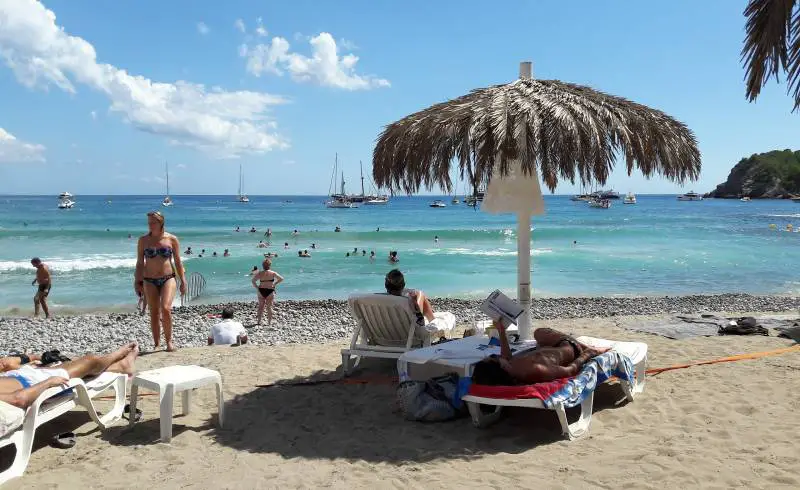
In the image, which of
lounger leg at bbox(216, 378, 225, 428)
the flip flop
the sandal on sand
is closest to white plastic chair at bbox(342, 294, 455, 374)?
lounger leg at bbox(216, 378, 225, 428)

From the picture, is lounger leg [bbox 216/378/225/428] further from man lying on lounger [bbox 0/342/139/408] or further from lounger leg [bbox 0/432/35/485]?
lounger leg [bbox 0/432/35/485]

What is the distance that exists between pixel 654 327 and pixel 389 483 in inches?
226

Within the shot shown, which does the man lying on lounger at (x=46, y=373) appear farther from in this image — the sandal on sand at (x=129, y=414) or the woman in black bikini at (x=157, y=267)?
the woman in black bikini at (x=157, y=267)

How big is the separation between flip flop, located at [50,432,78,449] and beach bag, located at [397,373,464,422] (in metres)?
2.28

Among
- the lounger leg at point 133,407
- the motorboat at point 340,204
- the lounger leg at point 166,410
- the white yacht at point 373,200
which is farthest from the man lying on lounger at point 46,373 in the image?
the white yacht at point 373,200

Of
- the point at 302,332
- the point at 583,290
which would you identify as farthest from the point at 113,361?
the point at 583,290

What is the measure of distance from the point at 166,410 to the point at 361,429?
136 cm

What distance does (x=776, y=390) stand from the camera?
4.93 m

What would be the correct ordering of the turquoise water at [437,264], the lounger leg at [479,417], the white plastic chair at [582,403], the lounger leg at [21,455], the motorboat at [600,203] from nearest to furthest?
1. the lounger leg at [21,455]
2. the white plastic chair at [582,403]
3. the lounger leg at [479,417]
4. the turquoise water at [437,264]
5. the motorboat at [600,203]

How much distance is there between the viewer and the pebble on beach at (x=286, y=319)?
33.7 feet

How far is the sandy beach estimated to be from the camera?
3420 millimetres

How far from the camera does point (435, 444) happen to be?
3.98m

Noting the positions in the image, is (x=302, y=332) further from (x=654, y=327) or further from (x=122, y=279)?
(x=122, y=279)

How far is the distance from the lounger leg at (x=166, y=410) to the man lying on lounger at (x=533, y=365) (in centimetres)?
208
